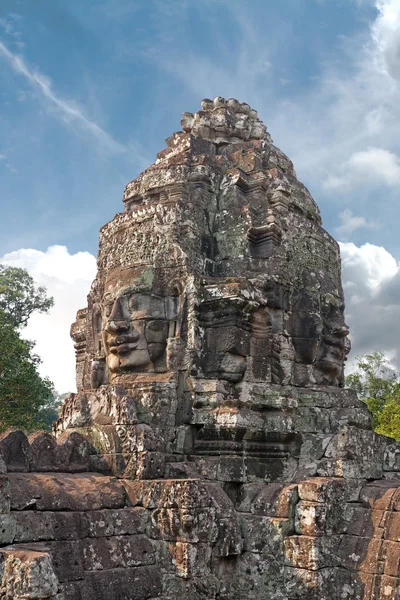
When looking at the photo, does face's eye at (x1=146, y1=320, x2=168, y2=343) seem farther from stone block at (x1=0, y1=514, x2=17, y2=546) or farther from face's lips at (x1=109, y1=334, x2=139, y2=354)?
stone block at (x1=0, y1=514, x2=17, y2=546)

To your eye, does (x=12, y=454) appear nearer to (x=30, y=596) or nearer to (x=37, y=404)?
(x=30, y=596)

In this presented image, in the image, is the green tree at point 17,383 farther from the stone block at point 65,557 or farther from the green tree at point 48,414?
the stone block at point 65,557

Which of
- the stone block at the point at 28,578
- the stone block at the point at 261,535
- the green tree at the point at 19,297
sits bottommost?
the stone block at the point at 28,578

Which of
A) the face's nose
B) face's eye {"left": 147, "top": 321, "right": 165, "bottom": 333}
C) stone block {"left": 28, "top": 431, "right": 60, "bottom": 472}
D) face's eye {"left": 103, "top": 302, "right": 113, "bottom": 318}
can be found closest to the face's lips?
the face's nose

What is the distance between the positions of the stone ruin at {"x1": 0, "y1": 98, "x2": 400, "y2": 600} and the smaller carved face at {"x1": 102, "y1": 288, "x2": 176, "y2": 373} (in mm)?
21

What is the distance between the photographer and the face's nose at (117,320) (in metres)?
7.75

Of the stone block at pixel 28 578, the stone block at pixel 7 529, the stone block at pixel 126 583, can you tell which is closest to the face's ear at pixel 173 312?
the stone block at pixel 126 583

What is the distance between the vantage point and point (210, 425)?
7027 millimetres

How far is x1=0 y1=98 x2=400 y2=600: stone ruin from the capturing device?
5.70m

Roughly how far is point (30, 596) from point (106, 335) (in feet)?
13.3

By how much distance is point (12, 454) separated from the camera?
6.11 m

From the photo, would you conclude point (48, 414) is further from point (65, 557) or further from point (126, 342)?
point (65, 557)

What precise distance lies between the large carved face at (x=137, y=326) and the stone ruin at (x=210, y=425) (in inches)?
0.8

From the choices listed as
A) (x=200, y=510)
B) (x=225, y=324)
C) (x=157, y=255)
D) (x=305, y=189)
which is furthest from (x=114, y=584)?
(x=305, y=189)
